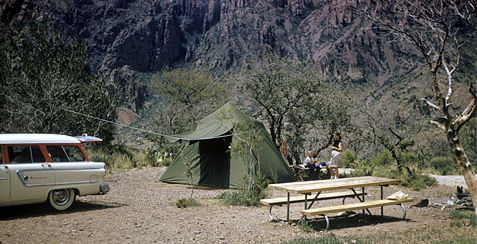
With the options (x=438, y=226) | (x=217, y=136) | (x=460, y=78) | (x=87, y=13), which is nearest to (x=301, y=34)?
(x=460, y=78)

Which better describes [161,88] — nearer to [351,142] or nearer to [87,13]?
[351,142]

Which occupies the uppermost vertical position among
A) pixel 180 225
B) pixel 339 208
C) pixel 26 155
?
pixel 26 155

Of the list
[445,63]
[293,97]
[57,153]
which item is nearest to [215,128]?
[293,97]

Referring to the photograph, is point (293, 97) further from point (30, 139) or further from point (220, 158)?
point (30, 139)

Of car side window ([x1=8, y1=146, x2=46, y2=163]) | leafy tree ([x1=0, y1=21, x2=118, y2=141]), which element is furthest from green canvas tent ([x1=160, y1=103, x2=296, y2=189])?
leafy tree ([x1=0, y1=21, x2=118, y2=141])

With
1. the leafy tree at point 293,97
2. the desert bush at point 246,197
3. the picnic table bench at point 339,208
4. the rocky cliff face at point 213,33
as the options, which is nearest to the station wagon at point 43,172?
the desert bush at point 246,197

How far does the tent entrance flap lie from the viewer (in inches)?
464

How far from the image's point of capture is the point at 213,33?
8312 centimetres

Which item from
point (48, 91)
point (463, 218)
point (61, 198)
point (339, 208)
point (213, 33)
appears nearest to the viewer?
point (339, 208)

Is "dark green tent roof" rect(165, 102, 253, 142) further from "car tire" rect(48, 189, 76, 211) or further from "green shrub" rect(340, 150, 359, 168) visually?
"green shrub" rect(340, 150, 359, 168)

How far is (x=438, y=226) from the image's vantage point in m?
6.03

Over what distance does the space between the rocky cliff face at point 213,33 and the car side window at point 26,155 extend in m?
48.7

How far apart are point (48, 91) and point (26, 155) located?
12119 millimetres

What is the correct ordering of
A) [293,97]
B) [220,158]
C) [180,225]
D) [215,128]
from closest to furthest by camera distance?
[180,225], [215,128], [220,158], [293,97]
